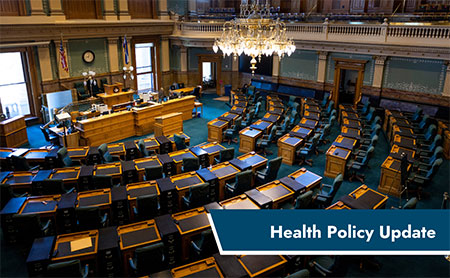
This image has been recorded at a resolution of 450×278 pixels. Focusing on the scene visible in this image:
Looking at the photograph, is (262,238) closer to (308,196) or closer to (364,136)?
(308,196)

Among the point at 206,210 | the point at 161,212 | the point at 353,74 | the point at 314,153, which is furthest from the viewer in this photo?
the point at 353,74

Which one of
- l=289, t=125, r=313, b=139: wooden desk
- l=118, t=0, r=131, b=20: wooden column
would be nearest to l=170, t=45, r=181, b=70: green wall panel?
l=118, t=0, r=131, b=20: wooden column

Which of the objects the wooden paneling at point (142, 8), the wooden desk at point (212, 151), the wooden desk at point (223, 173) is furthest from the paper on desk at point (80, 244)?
the wooden paneling at point (142, 8)

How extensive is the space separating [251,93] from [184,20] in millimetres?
6082

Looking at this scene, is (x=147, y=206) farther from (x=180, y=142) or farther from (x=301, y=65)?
(x=301, y=65)

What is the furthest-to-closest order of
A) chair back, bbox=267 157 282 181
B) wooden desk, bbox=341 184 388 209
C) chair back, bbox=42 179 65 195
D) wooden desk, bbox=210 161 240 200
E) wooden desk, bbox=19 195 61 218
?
1. chair back, bbox=267 157 282 181
2. wooden desk, bbox=210 161 240 200
3. chair back, bbox=42 179 65 195
4. wooden desk, bbox=341 184 388 209
5. wooden desk, bbox=19 195 61 218

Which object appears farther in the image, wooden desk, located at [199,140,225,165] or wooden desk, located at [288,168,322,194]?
wooden desk, located at [199,140,225,165]

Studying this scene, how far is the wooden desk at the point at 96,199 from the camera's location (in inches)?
283

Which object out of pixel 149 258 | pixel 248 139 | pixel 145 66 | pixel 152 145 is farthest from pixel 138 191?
pixel 145 66

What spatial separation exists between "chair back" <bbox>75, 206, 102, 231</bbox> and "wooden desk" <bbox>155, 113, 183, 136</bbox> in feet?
21.6

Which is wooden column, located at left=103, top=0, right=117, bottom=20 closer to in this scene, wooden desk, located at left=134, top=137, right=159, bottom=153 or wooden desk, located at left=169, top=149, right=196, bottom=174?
wooden desk, located at left=134, top=137, right=159, bottom=153

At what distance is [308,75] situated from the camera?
18.0 m

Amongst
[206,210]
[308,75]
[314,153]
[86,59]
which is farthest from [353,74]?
[206,210]

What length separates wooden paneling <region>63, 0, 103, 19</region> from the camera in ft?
51.1
